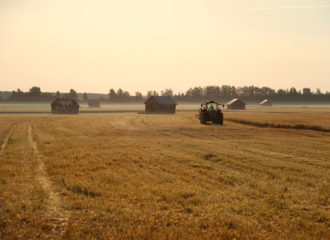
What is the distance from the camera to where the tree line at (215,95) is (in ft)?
537

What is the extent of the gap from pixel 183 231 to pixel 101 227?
1.67 metres

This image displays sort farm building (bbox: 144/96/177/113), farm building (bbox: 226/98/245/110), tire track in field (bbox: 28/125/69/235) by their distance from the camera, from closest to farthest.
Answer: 1. tire track in field (bbox: 28/125/69/235)
2. farm building (bbox: 144/96/177/113)
3. farm building (bbox: 226/98/245/110)

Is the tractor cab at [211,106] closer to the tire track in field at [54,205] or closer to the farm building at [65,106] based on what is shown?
the tire track in field at [54,205]

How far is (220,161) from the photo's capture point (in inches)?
464

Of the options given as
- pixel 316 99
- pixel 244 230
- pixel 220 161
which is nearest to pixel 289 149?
pixel 220 161

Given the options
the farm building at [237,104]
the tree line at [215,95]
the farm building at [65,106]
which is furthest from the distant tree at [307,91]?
the farm building at [65,106]

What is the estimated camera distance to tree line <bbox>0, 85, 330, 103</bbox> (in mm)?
163625

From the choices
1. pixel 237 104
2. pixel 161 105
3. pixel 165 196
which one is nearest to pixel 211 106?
pixel 165 196

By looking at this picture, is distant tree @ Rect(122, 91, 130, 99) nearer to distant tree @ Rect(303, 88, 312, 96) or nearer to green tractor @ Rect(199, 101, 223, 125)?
distant tree @ Rect(303, 88, 312, 96)

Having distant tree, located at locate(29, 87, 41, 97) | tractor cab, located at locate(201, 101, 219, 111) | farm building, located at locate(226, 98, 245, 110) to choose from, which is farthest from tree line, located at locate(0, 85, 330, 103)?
tractor cab, located at locate(201, 101, 219, 111)

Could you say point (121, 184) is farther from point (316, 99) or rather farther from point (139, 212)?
point (316, 99)

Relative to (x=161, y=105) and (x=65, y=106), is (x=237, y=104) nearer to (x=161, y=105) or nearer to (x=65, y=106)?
(x=161, y=105)

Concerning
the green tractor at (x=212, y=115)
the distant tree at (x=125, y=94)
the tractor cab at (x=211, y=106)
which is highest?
the distant tree at (x=125, y=94)

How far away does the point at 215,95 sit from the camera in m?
186
